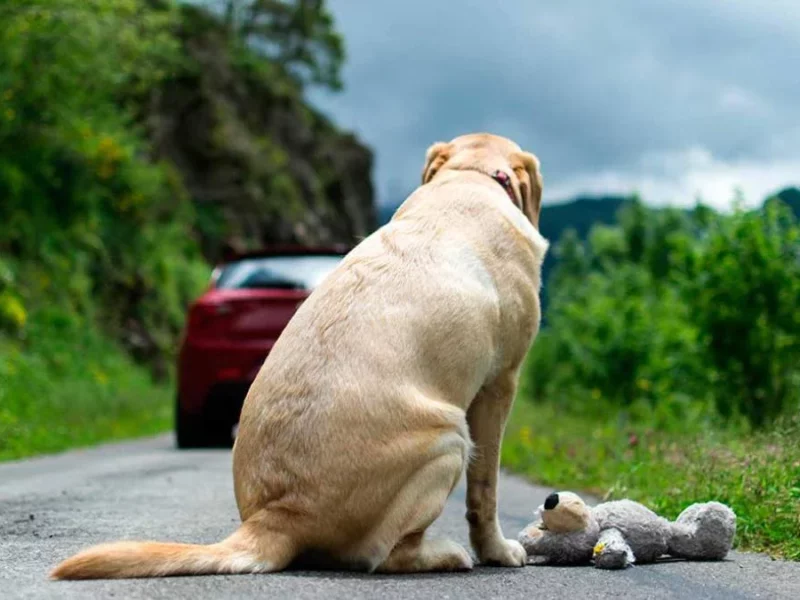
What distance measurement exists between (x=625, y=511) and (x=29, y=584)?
2406 millimetres

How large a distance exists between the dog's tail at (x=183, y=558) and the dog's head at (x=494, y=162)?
2036 mm

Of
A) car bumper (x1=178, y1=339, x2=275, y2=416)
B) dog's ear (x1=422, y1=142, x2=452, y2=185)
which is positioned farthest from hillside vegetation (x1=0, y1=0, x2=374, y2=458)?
dog's ear (x1=422, y1=142, x2=452, y2=185)

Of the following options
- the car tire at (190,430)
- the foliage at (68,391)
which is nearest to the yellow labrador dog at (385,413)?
the foliage at (68,391)

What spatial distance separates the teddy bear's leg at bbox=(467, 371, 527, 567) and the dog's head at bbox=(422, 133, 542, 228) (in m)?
1.07

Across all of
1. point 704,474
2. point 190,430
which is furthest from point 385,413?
point 190,430

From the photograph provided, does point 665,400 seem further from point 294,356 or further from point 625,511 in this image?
point 294,356

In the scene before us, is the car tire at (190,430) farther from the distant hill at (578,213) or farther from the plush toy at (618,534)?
the plush toy at (618,534)

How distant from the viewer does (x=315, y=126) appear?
52.4 meters

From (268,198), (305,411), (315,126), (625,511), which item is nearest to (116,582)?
(305,411)

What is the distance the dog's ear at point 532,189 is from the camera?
555cm

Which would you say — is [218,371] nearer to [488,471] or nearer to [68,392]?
[68,392]

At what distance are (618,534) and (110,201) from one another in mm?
20728

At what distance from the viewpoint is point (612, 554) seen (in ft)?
15.6

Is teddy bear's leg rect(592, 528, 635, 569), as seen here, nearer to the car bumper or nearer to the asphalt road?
the asphalt road
